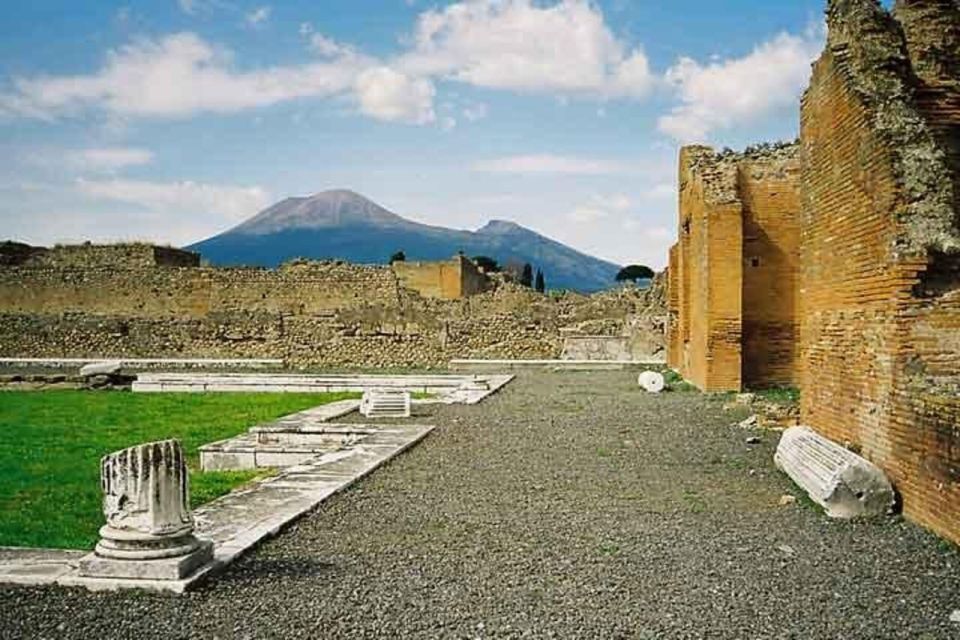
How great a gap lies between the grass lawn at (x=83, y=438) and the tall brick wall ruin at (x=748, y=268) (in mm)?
6925

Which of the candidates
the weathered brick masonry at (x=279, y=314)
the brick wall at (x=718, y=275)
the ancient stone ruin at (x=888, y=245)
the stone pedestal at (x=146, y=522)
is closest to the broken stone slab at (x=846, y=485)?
the ancient stone ruin at (x=888, y=245)

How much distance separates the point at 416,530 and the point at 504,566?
1.10 m

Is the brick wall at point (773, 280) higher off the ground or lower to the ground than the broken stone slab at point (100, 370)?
higher

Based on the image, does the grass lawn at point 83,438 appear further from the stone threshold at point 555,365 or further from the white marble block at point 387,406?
the stone threshold at point 555,365

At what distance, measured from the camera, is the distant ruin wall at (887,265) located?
677 cm

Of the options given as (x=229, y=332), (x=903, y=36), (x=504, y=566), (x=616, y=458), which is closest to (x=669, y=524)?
(x=504, y=566)

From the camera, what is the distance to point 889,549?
6.00 metres

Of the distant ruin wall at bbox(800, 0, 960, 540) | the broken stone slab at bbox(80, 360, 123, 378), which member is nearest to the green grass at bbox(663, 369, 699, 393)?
the distant ruin wall at bbox(800, 0, 960, 540)

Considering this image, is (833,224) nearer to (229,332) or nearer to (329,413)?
(329,413)

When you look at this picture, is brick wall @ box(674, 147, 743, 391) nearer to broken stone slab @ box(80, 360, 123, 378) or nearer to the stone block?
broken stone slab @ box(80, 360, 123, 378)

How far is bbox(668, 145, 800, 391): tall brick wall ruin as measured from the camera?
16953mm

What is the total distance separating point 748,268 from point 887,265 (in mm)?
9723

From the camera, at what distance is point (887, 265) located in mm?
7750

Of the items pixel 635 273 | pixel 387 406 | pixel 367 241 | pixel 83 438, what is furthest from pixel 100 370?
pixel 367 241
